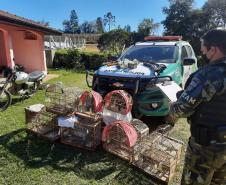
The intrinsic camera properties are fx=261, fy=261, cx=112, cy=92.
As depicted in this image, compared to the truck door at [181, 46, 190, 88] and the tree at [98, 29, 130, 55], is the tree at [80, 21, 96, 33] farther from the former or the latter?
the truck door at [181, 46, 190, 88]

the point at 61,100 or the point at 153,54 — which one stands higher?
the point at 153,54

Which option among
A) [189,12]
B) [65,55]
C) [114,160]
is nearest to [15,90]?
[114,160]

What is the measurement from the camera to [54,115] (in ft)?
16.5

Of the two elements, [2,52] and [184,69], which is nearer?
[184,69]


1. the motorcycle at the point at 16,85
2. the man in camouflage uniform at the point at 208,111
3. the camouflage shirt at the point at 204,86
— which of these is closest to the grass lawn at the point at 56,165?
the man in camouflage uniform at the point at 208,111

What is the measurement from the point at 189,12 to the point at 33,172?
32235mm

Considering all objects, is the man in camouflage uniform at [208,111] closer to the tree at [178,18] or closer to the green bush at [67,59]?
the green bush at [67,59]

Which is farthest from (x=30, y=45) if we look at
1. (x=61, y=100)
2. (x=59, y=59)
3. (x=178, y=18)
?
(x=178, y=18)

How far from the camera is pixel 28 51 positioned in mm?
13195

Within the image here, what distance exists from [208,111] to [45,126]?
12.0 ft

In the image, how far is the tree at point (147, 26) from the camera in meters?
36.8

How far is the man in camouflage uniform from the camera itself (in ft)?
7.32

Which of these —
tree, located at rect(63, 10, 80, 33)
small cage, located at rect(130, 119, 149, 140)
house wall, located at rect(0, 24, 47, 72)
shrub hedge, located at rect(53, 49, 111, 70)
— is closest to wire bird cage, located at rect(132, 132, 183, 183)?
small cage, located at rect(130, 119, 149, 140)

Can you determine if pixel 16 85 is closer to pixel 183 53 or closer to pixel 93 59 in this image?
pixel 183 53
